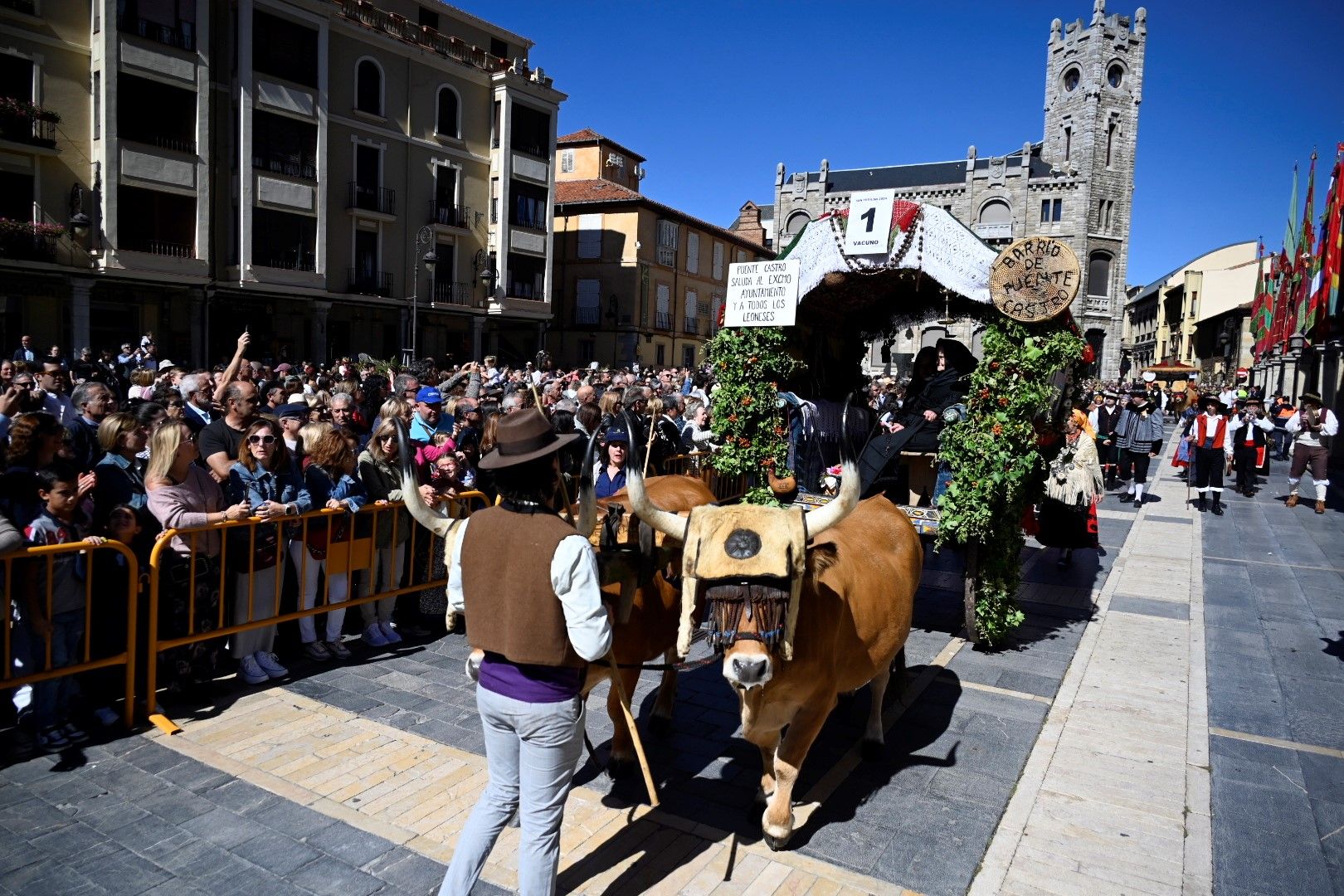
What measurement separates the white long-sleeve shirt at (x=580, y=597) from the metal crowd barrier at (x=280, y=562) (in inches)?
135

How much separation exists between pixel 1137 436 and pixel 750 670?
1547 centimetres

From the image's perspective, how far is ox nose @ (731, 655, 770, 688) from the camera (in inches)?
132

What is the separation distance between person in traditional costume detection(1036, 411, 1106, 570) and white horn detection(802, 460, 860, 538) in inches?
294

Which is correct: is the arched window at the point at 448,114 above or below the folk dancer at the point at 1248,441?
above

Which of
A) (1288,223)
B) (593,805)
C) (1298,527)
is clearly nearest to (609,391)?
(593,805)

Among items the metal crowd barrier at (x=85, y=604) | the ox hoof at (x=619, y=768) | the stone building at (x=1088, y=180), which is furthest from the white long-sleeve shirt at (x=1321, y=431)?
the stone building at (x=1088, y=180)

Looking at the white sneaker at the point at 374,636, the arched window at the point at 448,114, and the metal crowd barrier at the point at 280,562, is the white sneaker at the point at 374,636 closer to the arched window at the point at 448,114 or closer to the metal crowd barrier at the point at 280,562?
the metal crowd barrier at the point at 280,562

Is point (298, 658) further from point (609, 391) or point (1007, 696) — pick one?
point (609, 391)

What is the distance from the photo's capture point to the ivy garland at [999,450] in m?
6.77

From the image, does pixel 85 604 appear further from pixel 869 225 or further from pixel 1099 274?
pixel 1099 274

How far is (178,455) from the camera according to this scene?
5484 millimetres

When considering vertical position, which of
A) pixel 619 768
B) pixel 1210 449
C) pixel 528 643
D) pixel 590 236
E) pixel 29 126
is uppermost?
pixel 590 236

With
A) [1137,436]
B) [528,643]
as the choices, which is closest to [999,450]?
[528,643]

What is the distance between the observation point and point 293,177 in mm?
25406
